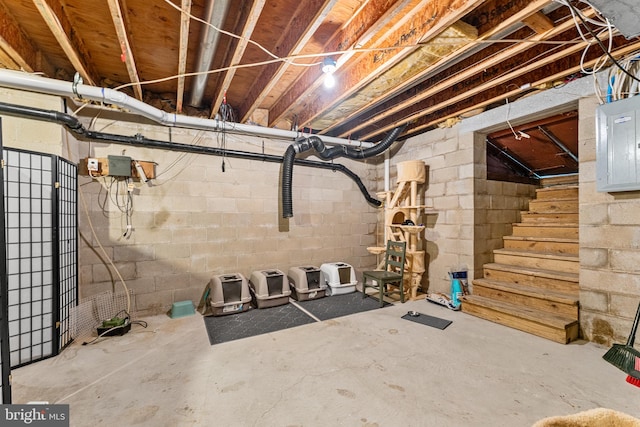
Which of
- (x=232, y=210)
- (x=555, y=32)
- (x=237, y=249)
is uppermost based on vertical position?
(x=555, y=32)

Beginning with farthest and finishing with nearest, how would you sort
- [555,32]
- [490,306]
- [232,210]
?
[232,210] < [490,306] < [555,32]

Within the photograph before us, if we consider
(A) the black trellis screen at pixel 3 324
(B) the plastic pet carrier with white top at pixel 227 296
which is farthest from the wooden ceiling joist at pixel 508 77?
(A) the black trellis screen at pixel 3 324

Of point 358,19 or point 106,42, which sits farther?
point 106,42

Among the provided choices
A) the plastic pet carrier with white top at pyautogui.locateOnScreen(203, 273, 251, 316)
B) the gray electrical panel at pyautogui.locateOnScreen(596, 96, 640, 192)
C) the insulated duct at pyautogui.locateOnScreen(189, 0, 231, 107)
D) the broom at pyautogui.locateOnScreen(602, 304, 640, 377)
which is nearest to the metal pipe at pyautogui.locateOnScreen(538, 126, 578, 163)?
the gray electrical panel at pyautogui.locateOnScreen(596, 96, 640, 192)

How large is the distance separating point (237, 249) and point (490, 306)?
3.25 meters

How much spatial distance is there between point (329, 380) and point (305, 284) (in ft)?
6.00

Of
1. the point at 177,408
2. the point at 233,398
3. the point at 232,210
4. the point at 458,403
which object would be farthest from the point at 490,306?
the point at 232,210

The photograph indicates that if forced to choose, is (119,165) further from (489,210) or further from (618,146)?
(618,146)

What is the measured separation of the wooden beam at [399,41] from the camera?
6.07 ft

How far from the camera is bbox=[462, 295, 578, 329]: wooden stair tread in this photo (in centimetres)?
263

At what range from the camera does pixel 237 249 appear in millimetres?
3873

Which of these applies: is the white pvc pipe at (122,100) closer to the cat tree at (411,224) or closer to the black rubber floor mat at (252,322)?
the cat tree at (411,224)

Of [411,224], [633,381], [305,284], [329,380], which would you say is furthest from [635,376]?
[305,284]

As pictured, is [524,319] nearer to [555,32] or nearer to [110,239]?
[555,32]
